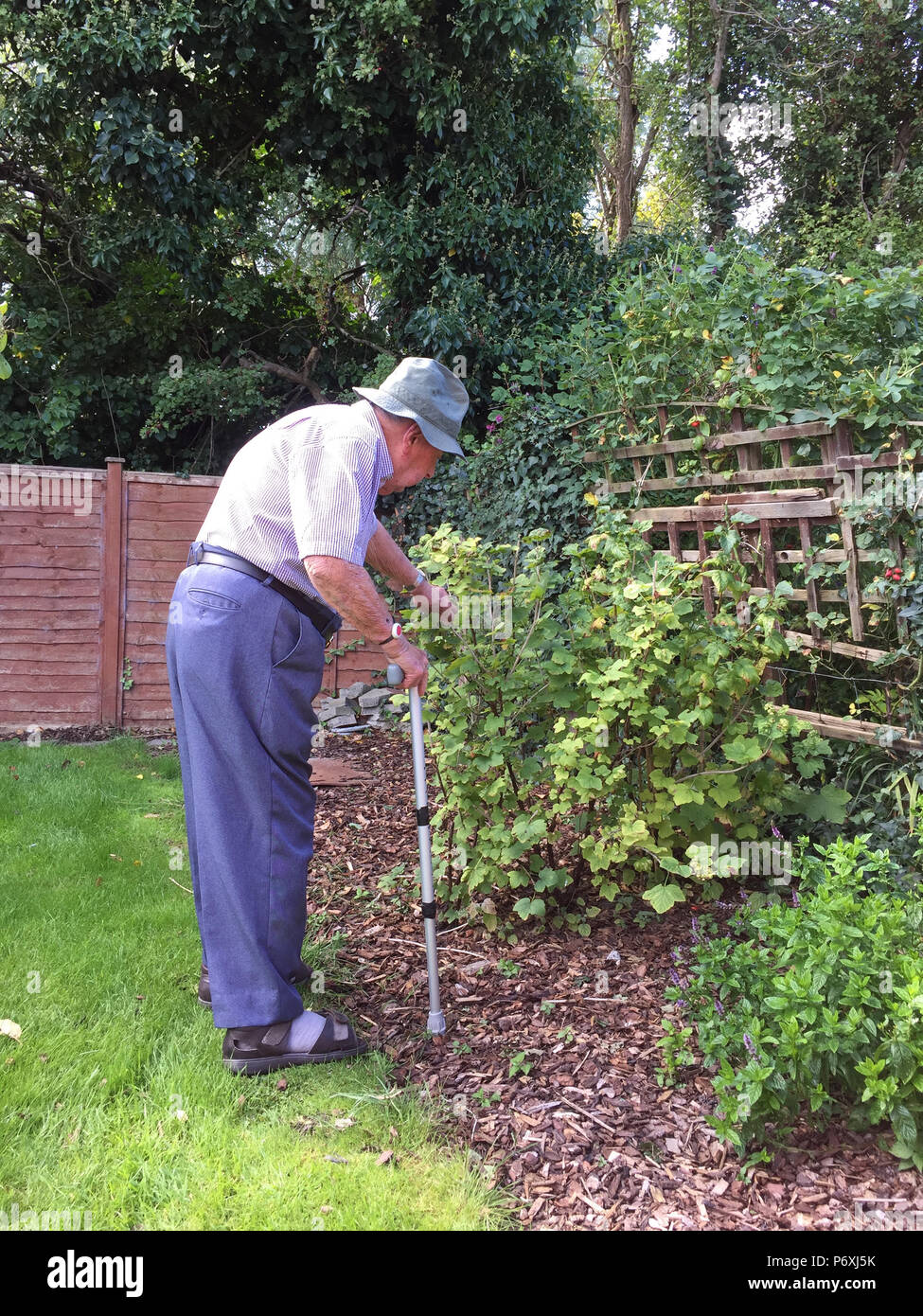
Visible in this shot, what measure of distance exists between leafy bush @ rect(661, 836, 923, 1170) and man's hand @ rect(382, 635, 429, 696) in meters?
1.18

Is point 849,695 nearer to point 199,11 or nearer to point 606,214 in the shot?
point 199,11

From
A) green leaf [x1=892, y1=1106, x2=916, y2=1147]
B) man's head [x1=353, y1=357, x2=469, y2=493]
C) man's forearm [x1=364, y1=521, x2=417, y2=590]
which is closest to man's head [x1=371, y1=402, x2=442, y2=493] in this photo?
man's head [x1=353, y1=357, x2=469, y2=493]

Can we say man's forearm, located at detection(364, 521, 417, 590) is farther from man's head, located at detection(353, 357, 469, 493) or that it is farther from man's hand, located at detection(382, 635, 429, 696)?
man's hand, located at detection(382, 635, 429, 696)

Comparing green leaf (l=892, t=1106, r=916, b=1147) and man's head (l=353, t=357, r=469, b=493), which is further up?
man's head (l=353, t=357, r=469, b=493)

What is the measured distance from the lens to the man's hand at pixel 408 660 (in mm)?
2588

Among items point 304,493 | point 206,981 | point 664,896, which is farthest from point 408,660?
point 206,981

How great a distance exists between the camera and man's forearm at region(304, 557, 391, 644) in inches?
90.8

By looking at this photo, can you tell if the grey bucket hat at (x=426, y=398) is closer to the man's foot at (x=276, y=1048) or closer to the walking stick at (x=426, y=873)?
the walking stick at (x=426, y=873)

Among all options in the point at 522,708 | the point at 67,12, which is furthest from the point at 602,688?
the point at 67,12

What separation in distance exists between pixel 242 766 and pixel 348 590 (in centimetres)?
59

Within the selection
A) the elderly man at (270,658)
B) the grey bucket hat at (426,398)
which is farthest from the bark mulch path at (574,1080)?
the grey bucket hat at (426,398)

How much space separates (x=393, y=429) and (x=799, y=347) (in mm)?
1970

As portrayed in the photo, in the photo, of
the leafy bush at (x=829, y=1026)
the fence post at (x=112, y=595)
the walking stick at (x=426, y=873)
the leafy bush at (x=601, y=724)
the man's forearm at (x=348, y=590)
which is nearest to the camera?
the leafy bush at (x=829, y=1026)

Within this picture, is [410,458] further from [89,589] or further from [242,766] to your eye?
[89,589]
